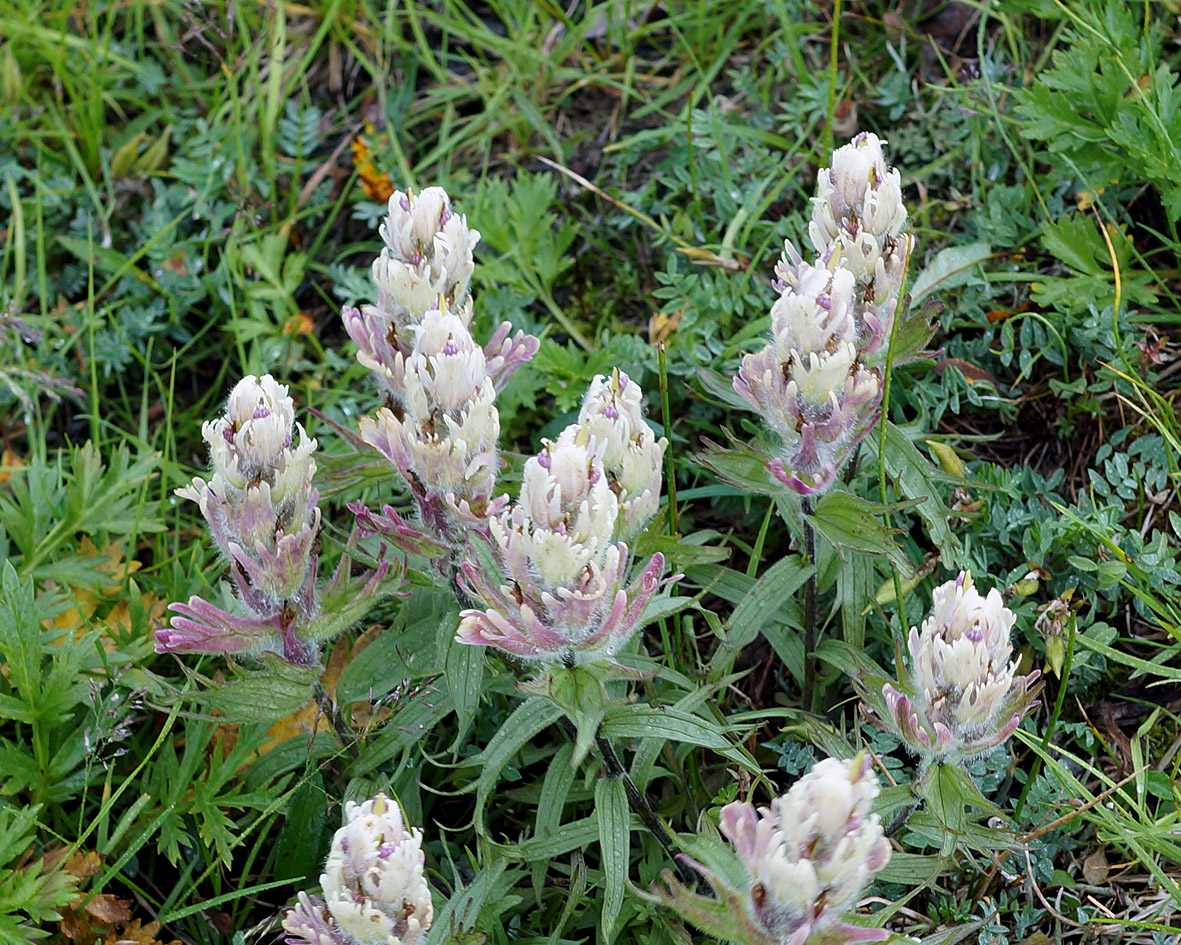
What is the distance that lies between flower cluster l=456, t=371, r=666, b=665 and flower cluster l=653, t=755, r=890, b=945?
39 centimetres

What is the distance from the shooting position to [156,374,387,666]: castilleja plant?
6.80ft

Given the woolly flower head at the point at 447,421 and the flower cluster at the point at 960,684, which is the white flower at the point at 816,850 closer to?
the flower cluster at the point at 960,684

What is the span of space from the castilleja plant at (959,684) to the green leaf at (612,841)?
0.53 m

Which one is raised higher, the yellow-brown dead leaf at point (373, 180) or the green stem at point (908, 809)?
the yellow-brown dead leaf at point (373, 180)

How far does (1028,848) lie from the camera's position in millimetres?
2420

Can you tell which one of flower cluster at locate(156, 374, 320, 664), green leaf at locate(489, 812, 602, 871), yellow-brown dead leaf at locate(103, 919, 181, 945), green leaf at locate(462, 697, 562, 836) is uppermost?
flower cluster at locate(156, 374, 320, 664)

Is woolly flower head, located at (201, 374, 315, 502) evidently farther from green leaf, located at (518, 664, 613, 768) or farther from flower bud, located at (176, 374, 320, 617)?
green leaf, located at (518, 664, 613, 768)

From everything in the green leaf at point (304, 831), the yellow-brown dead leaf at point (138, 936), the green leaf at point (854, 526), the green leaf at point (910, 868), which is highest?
the green leaf at point (854, 526)

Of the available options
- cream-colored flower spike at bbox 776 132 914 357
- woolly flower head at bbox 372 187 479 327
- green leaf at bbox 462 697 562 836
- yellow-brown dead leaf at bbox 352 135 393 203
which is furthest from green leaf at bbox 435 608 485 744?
yellow-brown dead leaf at bbox 352 135 393 203

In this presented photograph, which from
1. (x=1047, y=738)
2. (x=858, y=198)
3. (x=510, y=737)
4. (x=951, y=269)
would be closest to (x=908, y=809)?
(x=1047, y=738)

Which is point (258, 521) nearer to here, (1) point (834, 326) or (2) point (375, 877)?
(2) point (375, 877)

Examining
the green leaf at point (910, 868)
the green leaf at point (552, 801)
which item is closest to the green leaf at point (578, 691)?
the green leaf at point (552, 801)

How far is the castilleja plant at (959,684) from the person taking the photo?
1963 mm

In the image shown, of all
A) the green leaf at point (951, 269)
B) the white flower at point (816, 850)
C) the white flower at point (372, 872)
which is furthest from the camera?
the green leaf at point (951, 269)
